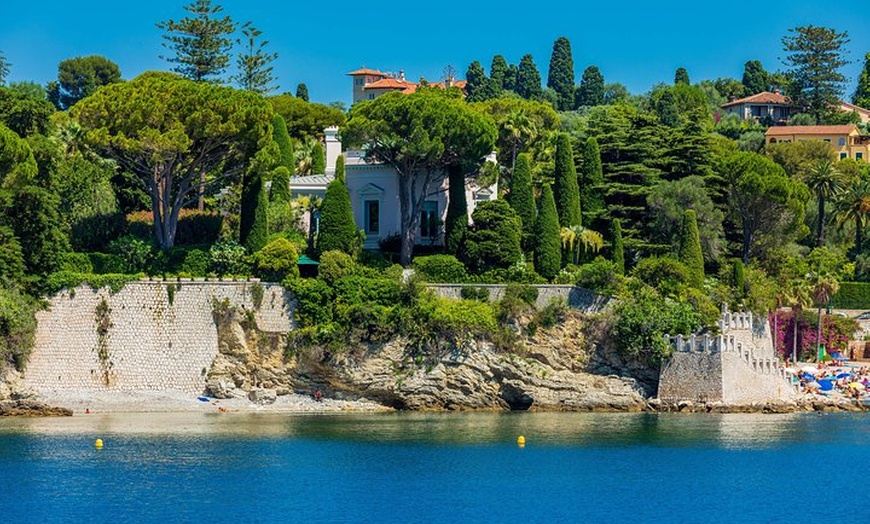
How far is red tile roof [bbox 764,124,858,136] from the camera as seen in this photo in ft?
420

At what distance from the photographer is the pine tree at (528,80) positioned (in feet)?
497

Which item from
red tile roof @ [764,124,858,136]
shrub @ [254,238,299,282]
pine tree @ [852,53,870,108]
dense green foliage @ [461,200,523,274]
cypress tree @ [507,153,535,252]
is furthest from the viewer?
pine tree @ [852,53,870,108]

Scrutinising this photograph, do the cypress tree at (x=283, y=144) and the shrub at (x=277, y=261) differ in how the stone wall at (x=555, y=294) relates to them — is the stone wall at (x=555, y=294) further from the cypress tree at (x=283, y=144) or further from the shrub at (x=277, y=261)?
the cypress tree at (x=283, y=144)

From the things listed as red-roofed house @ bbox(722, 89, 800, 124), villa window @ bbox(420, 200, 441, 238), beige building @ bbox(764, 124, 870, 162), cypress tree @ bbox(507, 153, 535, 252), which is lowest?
villa window @ bbox(420, 200, 441, 238)

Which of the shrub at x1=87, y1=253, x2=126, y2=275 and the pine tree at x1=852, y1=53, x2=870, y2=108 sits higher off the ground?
the pine tree at x1=852, y1=53, x2=870, y2=108

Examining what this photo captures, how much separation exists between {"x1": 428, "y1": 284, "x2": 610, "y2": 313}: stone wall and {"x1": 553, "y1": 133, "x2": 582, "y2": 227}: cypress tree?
6329mm

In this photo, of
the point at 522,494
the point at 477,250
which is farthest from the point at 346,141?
the point at 522,494

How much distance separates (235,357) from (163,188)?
8.49m

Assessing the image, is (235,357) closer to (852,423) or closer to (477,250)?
(477,250)

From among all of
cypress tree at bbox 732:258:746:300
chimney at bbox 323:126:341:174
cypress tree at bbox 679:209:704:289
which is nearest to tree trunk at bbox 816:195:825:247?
cypress tree at bbox 732:258:746:300

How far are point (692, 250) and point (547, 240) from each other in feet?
20.6

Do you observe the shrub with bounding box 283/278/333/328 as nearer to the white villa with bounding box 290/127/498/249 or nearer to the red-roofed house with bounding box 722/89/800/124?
the white villa with bounding box 290/127/498/249

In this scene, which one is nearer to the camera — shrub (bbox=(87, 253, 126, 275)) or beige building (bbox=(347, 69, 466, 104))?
shrub (bbox=(87, 253, 126, 275))

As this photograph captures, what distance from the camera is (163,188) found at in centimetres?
7219
